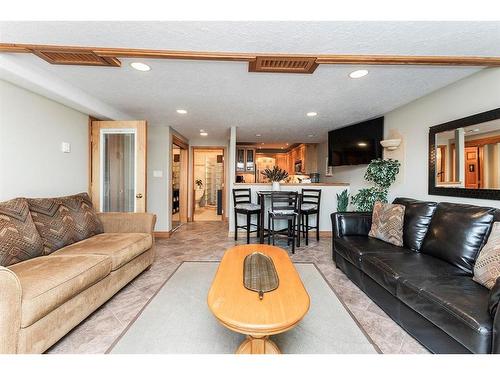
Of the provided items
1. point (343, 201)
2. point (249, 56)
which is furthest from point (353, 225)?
point (249, 56)

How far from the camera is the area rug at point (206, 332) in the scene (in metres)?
1.47

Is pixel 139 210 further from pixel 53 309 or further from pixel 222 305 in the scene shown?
pixel 222 305

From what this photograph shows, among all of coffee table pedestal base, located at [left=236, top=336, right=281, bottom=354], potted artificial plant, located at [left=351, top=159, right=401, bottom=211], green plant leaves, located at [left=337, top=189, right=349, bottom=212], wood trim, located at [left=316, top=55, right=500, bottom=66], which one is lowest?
coffee table pedestal base, located at [left=236, top=336, right=281, bottom=354]

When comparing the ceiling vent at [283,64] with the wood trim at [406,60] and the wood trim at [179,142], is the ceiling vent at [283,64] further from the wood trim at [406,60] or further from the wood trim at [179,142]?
the wood trim at [179,142]

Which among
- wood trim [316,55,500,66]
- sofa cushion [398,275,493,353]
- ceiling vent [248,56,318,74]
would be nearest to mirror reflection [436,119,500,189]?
wood trim [316,55,500,66]

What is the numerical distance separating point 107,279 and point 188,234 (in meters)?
2.74

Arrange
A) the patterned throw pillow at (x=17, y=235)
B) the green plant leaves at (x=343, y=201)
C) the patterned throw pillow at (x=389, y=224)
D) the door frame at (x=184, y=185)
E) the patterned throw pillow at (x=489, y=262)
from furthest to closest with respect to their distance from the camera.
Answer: the door frame at (x=184, y=185)
the green plant leaves at (x=343, y=201)
the patterned throw pillow at (x=389, y=224)
the patterned throw pillow at (x=17, y=235)
the patterned throw pillow at (x=489, y=262)

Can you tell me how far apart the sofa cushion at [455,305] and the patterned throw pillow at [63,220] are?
301cm

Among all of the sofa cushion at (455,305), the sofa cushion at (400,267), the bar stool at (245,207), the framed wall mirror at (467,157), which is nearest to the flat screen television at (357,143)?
the framed wall mirror at (467,157)

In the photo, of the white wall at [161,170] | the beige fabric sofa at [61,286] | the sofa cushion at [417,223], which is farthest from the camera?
the white wall at [161,170]

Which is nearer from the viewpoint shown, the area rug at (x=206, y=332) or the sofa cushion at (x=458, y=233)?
the area rug at (x=206, y=332)

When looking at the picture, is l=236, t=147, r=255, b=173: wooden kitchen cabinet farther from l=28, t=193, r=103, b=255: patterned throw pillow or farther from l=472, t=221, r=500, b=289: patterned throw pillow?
l=472, t=221, r=500, b=289: patterned throw pillow

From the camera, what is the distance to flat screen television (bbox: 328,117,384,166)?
148 inches

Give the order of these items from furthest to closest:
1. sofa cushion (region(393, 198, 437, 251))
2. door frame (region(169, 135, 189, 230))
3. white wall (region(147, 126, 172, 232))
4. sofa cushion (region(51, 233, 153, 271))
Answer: door frame (region(169, 135, 189, 230))
white wall (region(147, 126, 172, 232))
sofa cushion (region(393, 198, 437, 251))
sofa cushion (region(51, 233, 153, 271))
